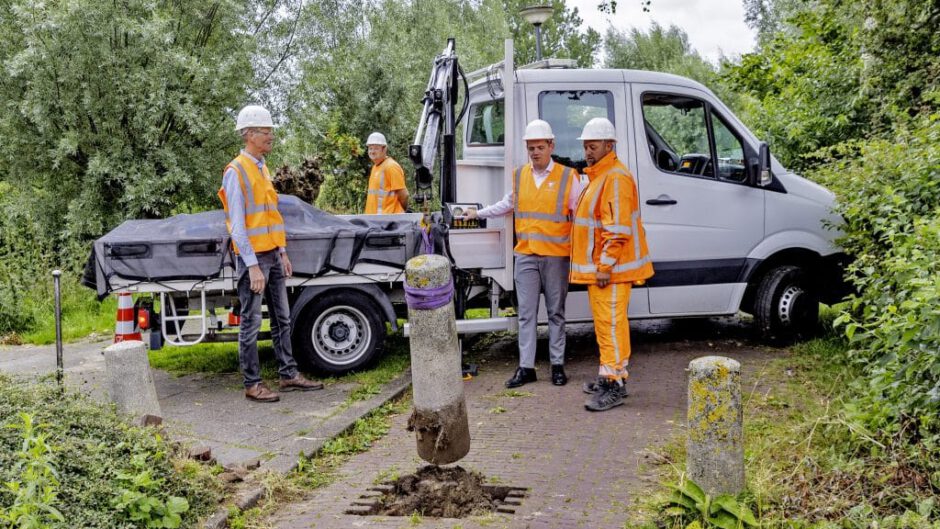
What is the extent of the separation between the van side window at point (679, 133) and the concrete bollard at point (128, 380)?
495cm

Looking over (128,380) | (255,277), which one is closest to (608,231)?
(255,277)

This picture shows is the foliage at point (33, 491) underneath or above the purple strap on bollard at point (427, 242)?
underneath

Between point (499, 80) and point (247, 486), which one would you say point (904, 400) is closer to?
point (247, 486)

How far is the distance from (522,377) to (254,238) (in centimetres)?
252

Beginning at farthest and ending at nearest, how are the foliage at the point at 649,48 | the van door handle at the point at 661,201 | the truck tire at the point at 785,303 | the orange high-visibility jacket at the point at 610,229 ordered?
the foliage at the point at 649,48 < the truck tire at the point at 785,303 < the van door handle at the point at 661,201 < the orange high-visibility jacket at the point at 610,229

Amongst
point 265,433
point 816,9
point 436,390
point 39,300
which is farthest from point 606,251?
point 816,9

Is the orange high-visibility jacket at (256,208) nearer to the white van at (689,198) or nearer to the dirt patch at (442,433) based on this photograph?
the white van at (689,198)

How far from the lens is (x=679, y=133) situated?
8.34 m

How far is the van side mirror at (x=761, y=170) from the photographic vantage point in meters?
8.16

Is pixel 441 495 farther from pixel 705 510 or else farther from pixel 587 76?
pixel 587 76

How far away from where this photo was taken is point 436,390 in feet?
15.1

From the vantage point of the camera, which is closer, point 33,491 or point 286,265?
point 33,491

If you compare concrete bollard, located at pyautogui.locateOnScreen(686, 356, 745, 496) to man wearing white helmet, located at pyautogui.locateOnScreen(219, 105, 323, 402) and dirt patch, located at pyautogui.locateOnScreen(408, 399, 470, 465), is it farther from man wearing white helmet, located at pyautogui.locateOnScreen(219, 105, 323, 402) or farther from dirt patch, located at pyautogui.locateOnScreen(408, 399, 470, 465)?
man wearing white helmet, located at pyautogui.locateOnScreen(219, 105, 323, 402)

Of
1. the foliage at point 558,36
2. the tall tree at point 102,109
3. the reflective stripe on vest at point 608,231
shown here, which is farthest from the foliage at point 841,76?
the foliage at point 558,36
